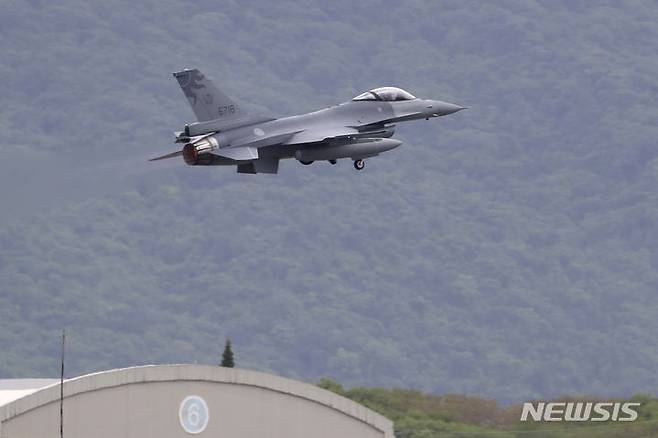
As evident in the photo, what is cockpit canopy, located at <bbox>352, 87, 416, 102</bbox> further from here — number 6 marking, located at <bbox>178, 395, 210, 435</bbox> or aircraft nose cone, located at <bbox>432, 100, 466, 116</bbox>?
number 6 marking, located at <bbox>178, 395, 210, 435</bbox>

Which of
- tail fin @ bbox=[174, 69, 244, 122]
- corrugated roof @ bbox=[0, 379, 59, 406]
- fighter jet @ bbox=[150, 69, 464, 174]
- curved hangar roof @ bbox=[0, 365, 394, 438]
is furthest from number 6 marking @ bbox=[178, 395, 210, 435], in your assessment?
tail fin @ bbox=[174, 69, 244, 122]

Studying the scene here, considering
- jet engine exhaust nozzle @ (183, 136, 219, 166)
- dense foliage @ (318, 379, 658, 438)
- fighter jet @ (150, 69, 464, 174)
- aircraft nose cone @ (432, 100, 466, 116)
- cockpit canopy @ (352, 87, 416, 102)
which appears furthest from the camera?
dense foliage @ (318, 379, 658, 438)

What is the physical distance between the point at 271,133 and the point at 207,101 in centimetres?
230

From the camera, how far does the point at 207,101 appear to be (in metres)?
63.2

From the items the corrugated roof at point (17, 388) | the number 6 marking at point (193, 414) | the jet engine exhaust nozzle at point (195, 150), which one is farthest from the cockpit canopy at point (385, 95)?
the corrugated roof at point (17, 388)

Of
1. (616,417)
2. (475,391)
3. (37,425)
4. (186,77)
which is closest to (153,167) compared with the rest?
(186,77)

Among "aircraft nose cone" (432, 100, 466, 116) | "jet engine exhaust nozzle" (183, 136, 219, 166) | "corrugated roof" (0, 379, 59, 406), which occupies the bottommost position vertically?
"corrugated roof" (0, 379, 59, 406)

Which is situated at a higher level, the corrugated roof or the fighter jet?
the fighter jet

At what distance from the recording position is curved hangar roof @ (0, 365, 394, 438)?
64438 millimetres

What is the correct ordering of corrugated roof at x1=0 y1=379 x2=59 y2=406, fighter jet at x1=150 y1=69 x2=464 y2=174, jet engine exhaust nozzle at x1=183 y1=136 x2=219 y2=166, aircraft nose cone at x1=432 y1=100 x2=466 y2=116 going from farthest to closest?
aircraft nose cone at x1=432 y1=100 x2=466 y2=116
corrugated roof at x1=0 y1=379 x2=59 y2=406
fighter jet at x1=150 y1=69 x2=464 y2=174
jet engine exhaust nozzle at x1=183 y1=136 x2=219 y2=166

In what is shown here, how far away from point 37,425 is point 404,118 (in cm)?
1582

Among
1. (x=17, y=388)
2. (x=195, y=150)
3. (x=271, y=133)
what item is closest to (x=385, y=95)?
(x=271, y=133)

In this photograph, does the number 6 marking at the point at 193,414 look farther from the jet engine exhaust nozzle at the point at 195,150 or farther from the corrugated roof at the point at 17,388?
the jet engine exhaust nozzle at the point at 195,150

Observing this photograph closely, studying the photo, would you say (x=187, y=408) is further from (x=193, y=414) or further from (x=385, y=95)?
(x=385, y=95)
